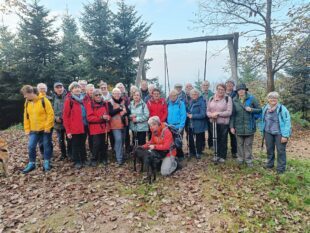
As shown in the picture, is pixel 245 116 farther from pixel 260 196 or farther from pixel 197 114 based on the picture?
pixel 260 196

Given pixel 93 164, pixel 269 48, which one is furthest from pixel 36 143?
pixel 269 48

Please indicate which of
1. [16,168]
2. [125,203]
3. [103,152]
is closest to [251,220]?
[125,203]

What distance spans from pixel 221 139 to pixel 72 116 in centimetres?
390

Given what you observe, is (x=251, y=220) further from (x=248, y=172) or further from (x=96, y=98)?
(x=96, y=98)

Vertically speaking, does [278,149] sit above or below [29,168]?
above

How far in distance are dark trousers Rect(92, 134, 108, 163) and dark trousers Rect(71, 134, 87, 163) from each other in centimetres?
32

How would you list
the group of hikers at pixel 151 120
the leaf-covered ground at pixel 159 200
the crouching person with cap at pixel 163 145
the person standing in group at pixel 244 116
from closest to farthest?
the leaf-covered ground at pixel 159 200, the crouching person with cap at pixel 163 145, the group of hikers at pixel 151 120, the person standing in group at pixel 244 116

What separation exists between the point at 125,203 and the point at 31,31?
15819 mm

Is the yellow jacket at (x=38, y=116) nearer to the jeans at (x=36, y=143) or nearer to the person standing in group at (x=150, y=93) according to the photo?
the jeans at (x=36, y=143)

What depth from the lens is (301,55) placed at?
53.4 feet

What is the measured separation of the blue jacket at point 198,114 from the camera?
7.63 meters

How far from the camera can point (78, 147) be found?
7387 millimetres

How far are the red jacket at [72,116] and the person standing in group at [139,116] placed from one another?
1.34 metres

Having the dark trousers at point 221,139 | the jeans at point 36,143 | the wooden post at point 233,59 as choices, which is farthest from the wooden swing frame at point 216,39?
the jeans at point 36,143
